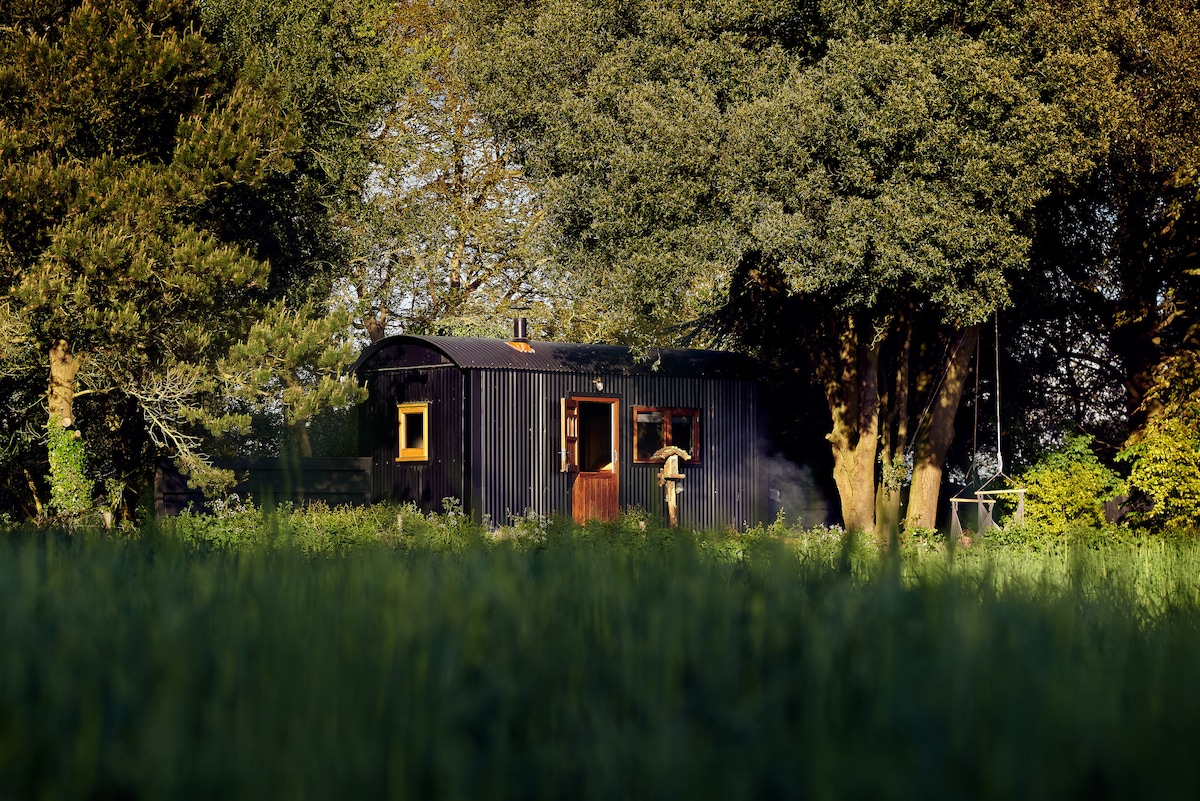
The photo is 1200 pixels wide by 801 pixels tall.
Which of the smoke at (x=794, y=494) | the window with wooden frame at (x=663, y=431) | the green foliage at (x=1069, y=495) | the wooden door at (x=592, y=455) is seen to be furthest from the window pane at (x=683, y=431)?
the green foliage at (x=1069, y=495)

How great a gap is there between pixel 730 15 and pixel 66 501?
11.4 metres

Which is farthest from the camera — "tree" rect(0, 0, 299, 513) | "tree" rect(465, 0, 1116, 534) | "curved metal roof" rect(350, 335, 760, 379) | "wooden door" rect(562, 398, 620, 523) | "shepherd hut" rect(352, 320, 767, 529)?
"wooden door" rect(562, 398, 620, 523)

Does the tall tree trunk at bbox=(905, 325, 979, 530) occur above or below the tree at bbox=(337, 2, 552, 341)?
below

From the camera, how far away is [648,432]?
21141 mm

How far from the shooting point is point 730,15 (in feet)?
54.9

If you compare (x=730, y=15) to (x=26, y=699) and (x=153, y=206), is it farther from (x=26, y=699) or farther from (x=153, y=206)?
(x=26, y=699)

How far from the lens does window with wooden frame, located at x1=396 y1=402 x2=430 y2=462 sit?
781 inches

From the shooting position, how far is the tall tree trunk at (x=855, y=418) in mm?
18859

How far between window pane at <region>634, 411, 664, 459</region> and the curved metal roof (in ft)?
2.50

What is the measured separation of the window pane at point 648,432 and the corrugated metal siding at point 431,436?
337 cm

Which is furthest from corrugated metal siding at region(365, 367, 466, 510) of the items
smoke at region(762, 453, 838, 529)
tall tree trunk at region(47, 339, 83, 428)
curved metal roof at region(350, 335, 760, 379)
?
smoke at region(762, 453, 838, 529)

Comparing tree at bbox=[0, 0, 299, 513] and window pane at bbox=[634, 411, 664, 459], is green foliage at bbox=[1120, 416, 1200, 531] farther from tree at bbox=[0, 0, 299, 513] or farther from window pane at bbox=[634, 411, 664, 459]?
tree at bbox=[0, 0, 299, 513]

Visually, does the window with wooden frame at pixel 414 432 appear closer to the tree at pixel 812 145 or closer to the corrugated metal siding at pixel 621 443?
the corrugated metal siding at pixel 621 443

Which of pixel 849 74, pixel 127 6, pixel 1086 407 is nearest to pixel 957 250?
pixel 849 74
